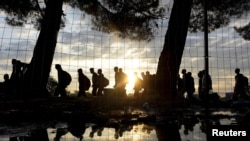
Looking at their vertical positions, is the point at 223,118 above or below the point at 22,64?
below

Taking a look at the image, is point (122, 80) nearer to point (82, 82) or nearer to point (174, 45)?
point (82, 82)

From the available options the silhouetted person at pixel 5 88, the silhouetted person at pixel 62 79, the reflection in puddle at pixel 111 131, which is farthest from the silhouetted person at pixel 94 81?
the reflection in puddle at pixel 111 131

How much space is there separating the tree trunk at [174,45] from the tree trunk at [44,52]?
13.1ft

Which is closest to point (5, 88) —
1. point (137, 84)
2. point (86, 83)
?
point (86, 83)

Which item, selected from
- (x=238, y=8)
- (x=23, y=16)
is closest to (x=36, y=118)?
(x=23, y=16)

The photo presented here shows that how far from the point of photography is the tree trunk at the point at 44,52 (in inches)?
540

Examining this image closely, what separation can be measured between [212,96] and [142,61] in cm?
289

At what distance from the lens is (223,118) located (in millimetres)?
7762

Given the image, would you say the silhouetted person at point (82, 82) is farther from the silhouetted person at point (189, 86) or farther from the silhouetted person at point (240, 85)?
the silhouetted person at point (240, 85)

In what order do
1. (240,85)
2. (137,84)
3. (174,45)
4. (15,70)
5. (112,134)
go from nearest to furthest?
(112,134) < (15,70) < (240,85) < (174,45) < (137,84)

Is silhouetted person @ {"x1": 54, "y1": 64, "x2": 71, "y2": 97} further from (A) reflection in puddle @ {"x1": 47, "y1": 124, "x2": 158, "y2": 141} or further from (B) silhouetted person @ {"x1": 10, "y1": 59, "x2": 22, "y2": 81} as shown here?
(A) reflection in puddle @ {"x1": 47, "y1": 124, "x2": 158, "y2": 141}

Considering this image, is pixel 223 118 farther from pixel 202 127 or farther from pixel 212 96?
pixel 212 96

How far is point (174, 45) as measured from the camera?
1406cm

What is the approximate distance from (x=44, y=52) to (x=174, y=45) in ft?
15.4
